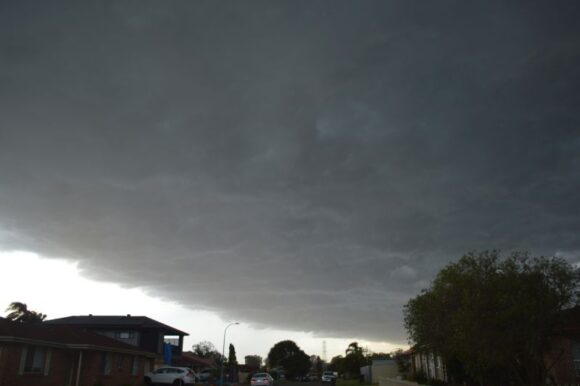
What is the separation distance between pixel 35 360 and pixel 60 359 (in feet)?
9.62

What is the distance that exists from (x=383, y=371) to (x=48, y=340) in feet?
169

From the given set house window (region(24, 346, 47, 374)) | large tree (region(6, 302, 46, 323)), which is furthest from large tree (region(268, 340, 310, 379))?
house window (region(24, 346, 47, 374))

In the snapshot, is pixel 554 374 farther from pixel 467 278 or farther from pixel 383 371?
pixel 383 371

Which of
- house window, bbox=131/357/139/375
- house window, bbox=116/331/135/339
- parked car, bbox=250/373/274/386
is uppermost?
house window, bbox=116/331/135/339

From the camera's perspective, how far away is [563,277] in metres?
23.7

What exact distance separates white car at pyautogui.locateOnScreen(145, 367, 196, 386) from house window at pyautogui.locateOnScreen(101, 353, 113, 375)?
5.85 m

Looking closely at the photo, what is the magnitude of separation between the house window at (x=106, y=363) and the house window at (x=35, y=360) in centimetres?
637

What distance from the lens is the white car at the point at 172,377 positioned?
4200cm

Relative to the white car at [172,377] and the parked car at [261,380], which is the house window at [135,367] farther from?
the parked car at [261,380]

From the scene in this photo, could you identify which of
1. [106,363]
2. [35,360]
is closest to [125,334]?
[106,363]

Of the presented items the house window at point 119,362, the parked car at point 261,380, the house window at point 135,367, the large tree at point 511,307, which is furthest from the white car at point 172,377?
the large tree at point 511,307

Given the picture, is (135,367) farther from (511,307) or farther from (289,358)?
(289,358)

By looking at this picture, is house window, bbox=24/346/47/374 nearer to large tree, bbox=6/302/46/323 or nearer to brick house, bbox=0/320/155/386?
brick house, bbox=0/320/155/386

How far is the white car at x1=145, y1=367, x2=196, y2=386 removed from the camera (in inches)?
1654
